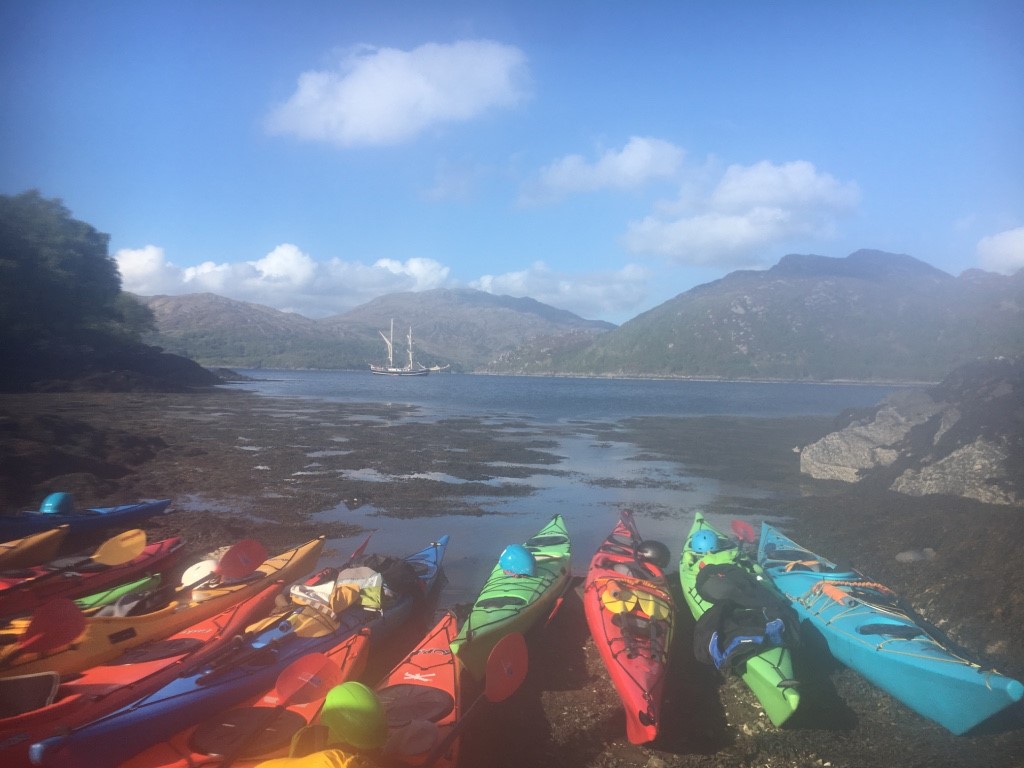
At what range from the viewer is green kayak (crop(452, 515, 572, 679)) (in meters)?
8.05

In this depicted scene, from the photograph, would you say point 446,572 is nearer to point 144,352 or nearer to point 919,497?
point 919,497

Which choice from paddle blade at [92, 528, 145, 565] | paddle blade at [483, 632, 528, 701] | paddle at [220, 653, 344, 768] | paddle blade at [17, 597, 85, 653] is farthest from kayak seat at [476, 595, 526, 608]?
paddle blade at [92, 528, 145, 565]

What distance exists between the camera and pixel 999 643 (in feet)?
28.9

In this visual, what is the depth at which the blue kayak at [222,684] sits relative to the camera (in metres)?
5.46

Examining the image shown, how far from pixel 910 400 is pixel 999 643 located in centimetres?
1890

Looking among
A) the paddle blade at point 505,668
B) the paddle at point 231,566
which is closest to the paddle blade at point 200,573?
the paddle at point 231,566

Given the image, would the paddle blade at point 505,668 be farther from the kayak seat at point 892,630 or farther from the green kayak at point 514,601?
the kayak seat at point 892,630

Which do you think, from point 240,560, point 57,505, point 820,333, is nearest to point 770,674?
point 240,560

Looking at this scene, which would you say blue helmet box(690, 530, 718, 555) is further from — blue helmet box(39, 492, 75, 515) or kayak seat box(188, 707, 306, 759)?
blue helmet box(39, 492, 75, 515)

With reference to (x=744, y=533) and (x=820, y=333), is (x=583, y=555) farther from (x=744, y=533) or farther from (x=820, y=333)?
(x=820, y=333)

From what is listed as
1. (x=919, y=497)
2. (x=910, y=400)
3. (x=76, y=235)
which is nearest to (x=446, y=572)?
(x=919, y=497)

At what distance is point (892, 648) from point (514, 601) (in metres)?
5.03

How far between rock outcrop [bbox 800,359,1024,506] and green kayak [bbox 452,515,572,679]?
12.2 metres

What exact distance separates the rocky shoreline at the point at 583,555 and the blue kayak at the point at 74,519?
703 mm
